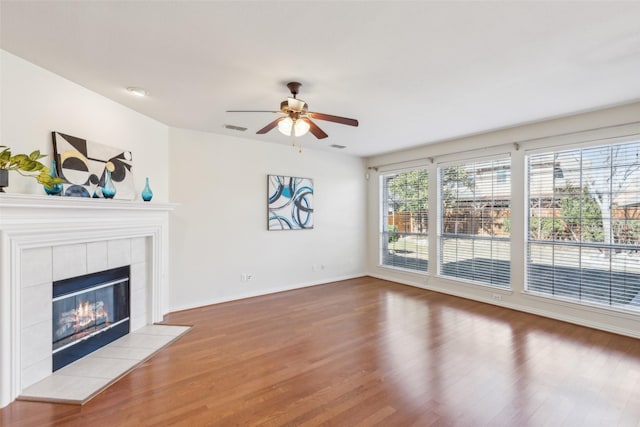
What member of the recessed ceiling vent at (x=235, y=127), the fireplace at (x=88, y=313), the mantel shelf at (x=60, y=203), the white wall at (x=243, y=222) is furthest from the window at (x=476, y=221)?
the fireplace at (x=88, y=313)

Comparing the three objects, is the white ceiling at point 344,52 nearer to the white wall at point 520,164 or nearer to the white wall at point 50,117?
the white wall at point 50,117

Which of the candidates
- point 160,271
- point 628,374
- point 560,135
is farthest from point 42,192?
point 560,135

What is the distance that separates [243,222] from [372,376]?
128 inches

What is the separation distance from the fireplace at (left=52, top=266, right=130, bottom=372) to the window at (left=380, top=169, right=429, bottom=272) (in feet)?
15.8

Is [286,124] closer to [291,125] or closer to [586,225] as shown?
[291,125]

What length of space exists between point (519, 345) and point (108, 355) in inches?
167

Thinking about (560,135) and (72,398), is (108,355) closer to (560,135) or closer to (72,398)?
(72,398)

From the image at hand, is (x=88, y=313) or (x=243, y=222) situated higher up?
(x=243, y=222)

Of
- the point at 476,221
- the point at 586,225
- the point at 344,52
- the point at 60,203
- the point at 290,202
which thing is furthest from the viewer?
the point at 290,202

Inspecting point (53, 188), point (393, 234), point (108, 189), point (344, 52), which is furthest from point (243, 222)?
point (344, 52)

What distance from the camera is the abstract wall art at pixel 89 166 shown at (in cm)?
290

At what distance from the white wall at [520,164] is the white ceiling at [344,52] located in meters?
0.34

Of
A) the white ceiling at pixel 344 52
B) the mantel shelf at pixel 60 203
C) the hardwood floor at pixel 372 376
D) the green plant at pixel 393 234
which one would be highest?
the white ceiling at pixel 344 52

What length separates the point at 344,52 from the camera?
2.43 metres
